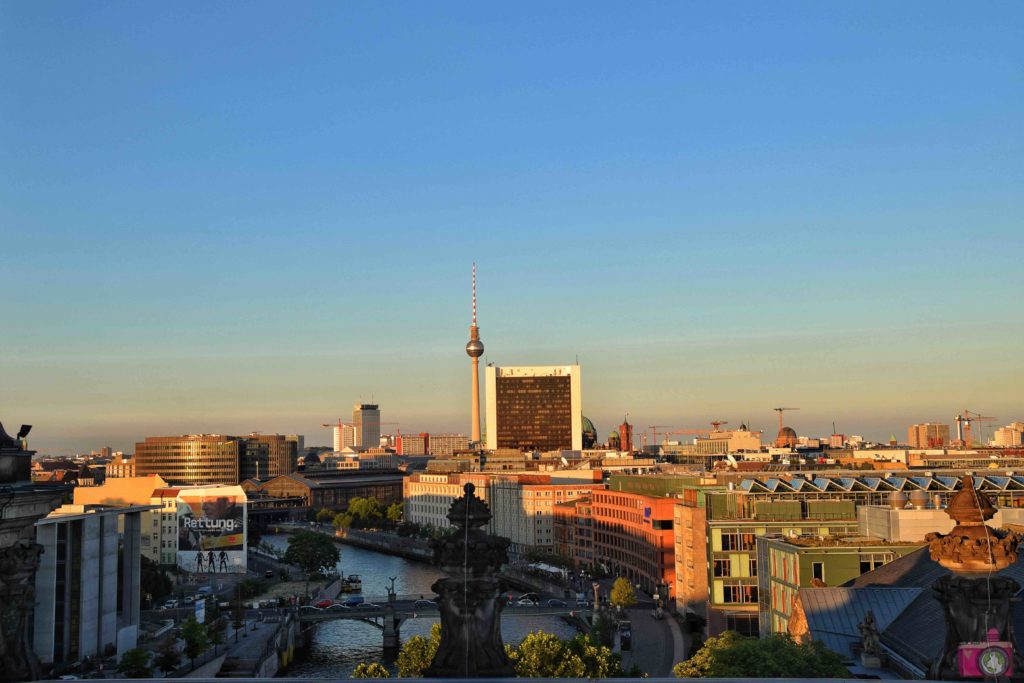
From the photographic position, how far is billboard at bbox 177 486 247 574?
A: 10638 centimetres

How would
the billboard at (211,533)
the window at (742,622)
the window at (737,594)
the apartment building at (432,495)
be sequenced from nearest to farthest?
the window at (742,622) < the window at (737,594) < the billboard at (211,533) < the apartment building at (432,495)

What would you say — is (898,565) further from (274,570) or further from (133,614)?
(274,570)

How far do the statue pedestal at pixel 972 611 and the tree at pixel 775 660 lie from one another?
12.3 metres

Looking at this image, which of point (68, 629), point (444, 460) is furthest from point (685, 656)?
point (444, 460)

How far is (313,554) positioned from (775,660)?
85.9 metres

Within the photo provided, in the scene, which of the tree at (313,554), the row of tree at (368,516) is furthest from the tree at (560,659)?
the row of tree at (368,516)

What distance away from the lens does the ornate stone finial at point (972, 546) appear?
10938mm

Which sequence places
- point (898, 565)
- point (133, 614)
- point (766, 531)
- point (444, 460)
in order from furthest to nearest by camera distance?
point (444, 460), point (133, 614), point (766, 531), point (898, 565)

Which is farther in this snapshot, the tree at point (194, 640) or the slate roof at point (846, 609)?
the tree at point (194, 640)

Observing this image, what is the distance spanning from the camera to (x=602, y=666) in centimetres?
4438

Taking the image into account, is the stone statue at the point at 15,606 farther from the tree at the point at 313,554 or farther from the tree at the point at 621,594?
the tree at the point at 313,554

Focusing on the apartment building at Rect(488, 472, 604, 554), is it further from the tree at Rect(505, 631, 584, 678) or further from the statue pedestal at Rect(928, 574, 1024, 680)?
the statue pedestal at Rect(928, 574, 1024, 680)

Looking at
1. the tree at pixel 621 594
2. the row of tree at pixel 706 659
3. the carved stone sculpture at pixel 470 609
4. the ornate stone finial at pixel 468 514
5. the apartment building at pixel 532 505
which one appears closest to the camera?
the carved stone sculpture at pixel 470 609

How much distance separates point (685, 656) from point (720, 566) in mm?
4809
